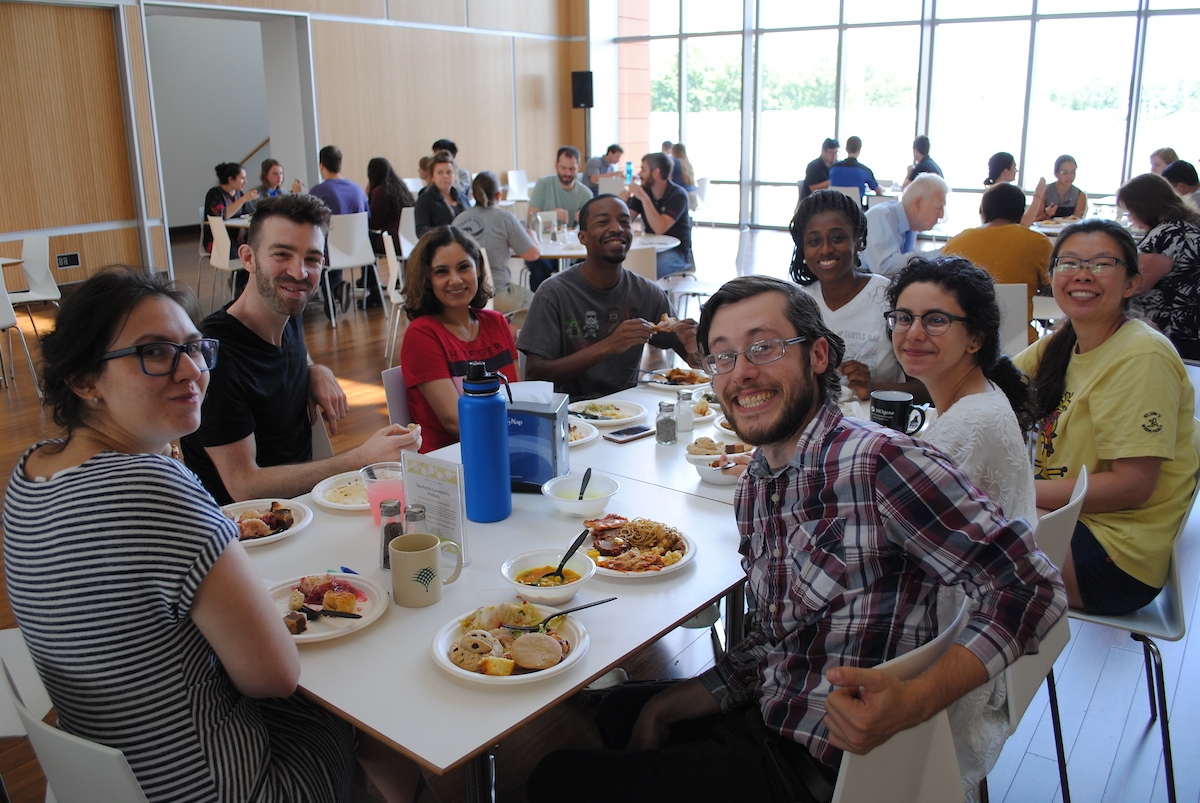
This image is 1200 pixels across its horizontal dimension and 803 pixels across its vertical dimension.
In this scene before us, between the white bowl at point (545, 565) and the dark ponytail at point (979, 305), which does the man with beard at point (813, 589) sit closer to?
the white bowl at point (545, 565)

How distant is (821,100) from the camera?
1298cm

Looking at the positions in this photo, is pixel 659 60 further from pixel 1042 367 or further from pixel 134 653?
pixel 134 653

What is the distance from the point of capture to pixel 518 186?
13055 mm

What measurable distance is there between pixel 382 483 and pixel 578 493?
0.47m

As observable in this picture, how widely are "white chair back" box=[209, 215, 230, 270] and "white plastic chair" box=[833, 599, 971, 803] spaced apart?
24.3 ft

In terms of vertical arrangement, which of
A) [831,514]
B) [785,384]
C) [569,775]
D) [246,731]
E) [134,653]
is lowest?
[569,775]

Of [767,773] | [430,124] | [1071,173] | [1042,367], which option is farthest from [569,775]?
[430,124]

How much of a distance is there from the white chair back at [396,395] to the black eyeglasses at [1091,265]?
2056 mm

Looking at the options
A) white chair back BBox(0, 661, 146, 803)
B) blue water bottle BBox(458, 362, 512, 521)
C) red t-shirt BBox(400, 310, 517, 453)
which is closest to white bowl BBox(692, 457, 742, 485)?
blue water bottle BBox(458, 362, 512, 521)

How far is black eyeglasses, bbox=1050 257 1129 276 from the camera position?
2387 mm

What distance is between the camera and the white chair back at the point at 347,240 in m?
7.67

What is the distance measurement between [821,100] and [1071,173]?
5.34 metres

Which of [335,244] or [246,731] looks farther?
[335,244]

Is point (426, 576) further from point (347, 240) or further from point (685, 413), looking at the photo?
point (347, 240)
